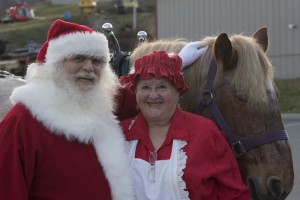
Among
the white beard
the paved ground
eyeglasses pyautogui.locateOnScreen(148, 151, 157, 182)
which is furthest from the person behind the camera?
the paved ground

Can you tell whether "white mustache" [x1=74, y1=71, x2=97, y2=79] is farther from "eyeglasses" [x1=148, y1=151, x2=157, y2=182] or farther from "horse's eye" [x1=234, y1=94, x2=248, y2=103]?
"horse's eye" [x1=234, y1=94, x2=248, y2=103]

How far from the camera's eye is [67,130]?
9.71 feet

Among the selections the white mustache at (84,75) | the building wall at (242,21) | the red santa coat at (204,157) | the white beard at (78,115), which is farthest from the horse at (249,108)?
the building wall at (242,21)

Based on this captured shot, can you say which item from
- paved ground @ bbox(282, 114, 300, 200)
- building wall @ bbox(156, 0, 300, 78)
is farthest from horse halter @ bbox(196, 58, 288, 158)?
building wall @ bbox(156, 0, 300, 78)

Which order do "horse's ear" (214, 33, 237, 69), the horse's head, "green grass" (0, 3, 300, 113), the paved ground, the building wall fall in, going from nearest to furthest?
the horse's head
"horse's ear" (214, 33, 237, 69)
the paved ground
the building wall
"green grass" (0, 3, 300, 113)

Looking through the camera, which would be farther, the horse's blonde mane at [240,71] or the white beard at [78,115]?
the horse's blonde mane at [240,71]

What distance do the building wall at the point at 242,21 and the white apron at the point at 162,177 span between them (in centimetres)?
1788

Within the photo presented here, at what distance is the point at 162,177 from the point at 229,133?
19.7 inches

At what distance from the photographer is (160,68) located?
310 cm

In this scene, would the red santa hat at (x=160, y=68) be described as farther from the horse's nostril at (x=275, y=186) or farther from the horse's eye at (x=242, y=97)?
the horse's nostril at (x=275, y=186)

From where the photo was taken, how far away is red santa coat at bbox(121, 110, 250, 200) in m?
3.01

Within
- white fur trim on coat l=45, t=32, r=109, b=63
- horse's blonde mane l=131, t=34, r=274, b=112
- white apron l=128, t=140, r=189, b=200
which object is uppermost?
white fur trim on coat l=45, t=32, r=109, b=63

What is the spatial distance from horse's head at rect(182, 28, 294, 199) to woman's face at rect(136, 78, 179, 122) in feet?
1.15

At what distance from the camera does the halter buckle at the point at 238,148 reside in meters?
3.23
